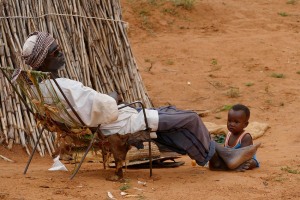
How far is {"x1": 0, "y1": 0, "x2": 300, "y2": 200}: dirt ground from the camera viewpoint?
14.5 feet

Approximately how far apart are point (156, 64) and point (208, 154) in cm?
564

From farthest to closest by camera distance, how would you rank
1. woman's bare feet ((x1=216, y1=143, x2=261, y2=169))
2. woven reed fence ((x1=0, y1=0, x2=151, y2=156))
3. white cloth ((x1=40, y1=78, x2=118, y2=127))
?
woven reed fence ((x1=0, y1=0, x2=151, y2=156)) < woman's bare feet ((x1=216, y1=143, x2=261, y2=169)) < white cloth ((x1=40, y1=78, x2=118, y2=127))

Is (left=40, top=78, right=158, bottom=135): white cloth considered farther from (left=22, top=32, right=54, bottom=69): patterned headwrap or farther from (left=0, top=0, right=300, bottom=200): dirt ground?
(left=0, top=0, right=300, bottom=200): dirt ground

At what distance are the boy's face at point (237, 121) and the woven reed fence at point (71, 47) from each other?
1.77 metres

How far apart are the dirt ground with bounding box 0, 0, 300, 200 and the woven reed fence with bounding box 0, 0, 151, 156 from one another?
0.93 ft

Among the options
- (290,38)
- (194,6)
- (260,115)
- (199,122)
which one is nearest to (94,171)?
(199,122)

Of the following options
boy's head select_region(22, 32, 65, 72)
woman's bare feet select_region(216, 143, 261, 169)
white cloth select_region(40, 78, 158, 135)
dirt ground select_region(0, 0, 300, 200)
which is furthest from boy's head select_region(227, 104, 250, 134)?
boy's head select_region(22, 32, 65, 72)

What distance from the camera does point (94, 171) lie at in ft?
16.4

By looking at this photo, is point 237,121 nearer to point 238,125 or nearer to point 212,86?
point 238,125

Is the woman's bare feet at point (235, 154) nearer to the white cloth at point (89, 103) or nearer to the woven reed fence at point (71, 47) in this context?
the white cloth at point (89, 103)

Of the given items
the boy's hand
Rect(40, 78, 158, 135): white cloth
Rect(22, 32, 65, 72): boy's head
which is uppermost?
Rect(22, 32, 65, 72): boy's head

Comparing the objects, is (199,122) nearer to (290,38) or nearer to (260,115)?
(260,115)

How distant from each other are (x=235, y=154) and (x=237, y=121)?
35cm

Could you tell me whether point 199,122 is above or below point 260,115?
above
